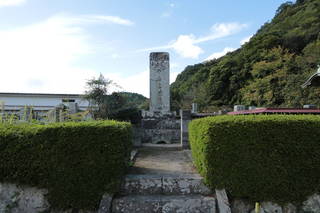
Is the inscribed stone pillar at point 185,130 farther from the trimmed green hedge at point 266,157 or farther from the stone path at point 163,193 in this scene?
the trimmed green hedge at point 266,157

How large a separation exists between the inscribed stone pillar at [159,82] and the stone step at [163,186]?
5.66 meters

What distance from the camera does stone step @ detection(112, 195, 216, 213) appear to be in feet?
9.91

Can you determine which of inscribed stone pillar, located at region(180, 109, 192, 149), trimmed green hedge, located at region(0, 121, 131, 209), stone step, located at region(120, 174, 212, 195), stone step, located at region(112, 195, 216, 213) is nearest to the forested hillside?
inscribed stone pillar, located at region(180, 109, 192, 149)

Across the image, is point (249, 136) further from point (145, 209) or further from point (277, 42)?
point (277, 42)

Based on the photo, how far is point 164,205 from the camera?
120 inches

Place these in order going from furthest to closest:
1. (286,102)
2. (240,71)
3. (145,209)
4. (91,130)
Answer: (240,71)
(286,102)
(91,130)
(145,209)

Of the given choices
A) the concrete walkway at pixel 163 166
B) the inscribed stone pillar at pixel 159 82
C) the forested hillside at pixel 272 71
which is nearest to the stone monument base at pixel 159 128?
the inscribed stone pillar at pixel 159 82

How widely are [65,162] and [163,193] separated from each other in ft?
5.32

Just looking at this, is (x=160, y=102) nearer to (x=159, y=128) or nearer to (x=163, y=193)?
(x=159, y=128)

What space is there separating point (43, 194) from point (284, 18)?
129ft

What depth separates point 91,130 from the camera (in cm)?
322

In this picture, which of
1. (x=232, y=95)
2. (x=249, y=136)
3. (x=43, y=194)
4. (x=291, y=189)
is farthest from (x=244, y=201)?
(x=232, y=95)

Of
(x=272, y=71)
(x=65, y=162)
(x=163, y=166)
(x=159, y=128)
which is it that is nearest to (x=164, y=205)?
(x=163, y=166)

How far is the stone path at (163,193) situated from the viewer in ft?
9.95
